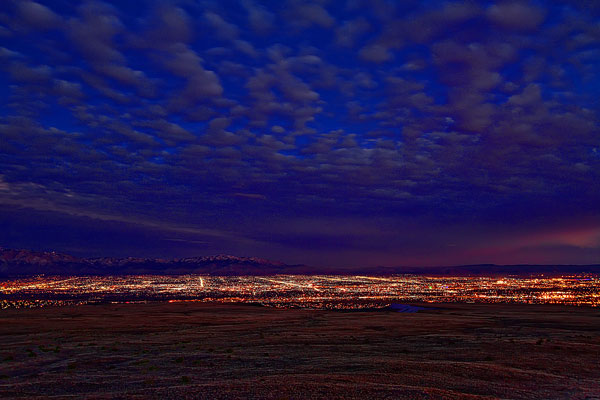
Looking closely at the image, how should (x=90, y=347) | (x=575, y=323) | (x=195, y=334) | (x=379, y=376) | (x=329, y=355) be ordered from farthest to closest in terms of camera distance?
1. (x=575, y=323)
2. (x=195, y=334)
3. (x=90, y=347)
4. (x=329, y=355)
5. (x=379, y=376)

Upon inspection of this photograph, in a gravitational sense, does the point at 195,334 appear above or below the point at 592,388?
below

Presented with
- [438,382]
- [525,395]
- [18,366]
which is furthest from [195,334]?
[525,395]

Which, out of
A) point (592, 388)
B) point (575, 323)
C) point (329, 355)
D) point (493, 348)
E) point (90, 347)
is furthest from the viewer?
point (575, 323)

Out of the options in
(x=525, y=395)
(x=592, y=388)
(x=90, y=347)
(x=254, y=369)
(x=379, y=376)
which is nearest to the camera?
(x=525, y=395)

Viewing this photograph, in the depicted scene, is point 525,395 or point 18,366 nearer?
A: point 525,395

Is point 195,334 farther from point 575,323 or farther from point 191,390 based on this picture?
point 575,323

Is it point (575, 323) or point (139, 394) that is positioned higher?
point (139, 394)

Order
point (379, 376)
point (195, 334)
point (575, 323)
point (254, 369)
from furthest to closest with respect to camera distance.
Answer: point (575, 323), point (195, 334), point (254, 369), point (379, 376)

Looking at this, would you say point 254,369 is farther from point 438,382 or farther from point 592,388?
point 592,388

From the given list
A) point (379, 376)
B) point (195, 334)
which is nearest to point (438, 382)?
point (379, 376)
